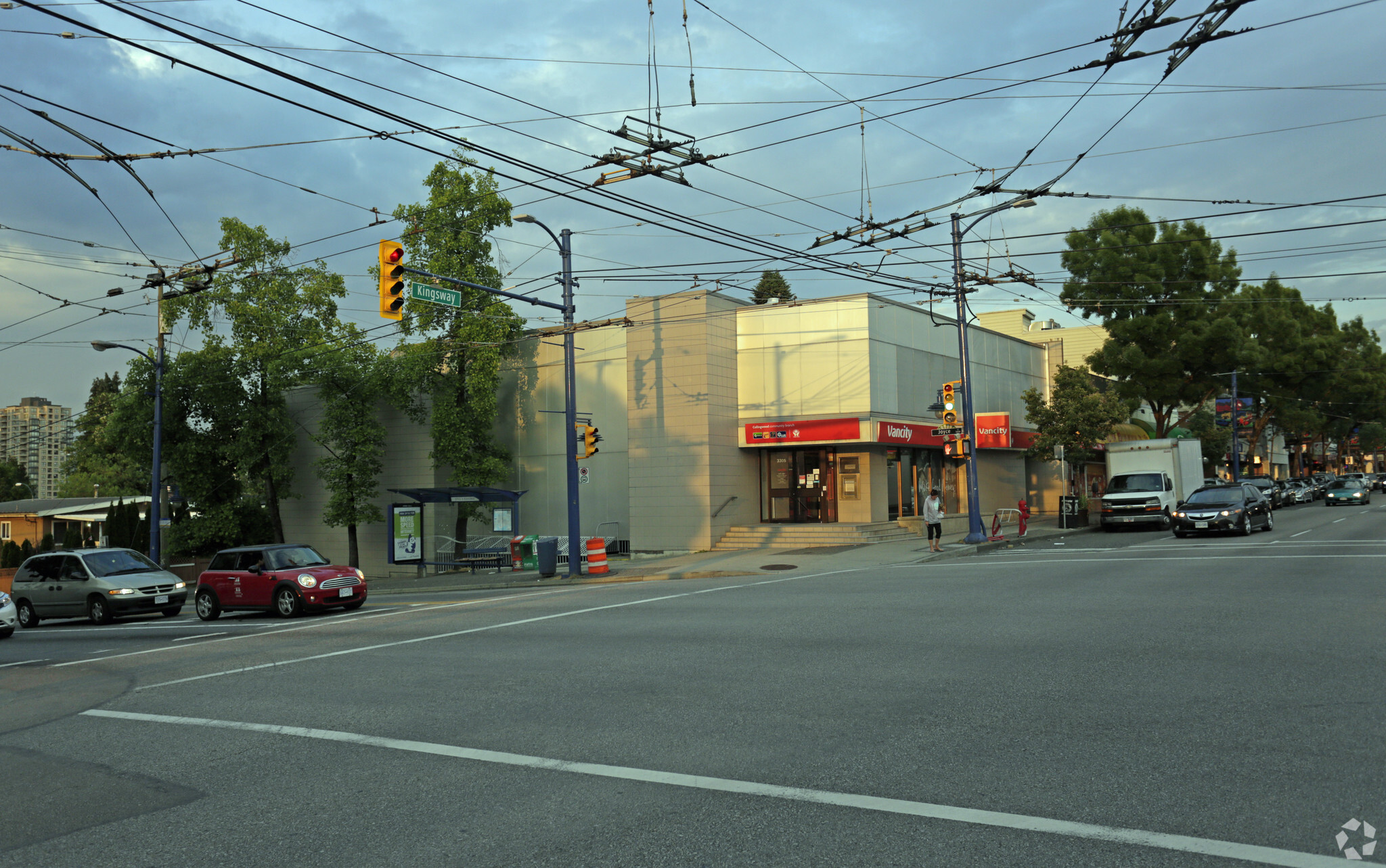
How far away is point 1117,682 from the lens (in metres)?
→ 8.25

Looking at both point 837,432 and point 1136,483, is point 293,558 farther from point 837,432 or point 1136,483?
point 1136,483

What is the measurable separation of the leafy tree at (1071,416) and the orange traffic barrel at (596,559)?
65.4ft

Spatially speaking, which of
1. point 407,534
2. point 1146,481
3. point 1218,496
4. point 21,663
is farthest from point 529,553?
point 1146,481

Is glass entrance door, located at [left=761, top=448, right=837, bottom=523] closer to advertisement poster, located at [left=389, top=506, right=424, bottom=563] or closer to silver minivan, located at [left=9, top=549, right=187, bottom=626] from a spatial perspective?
advertisement poster, located at [left=389, top=506, right=424, bottom=563]

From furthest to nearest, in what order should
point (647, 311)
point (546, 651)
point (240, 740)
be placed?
point (647, 311), point (546, 651), point (240, 740)

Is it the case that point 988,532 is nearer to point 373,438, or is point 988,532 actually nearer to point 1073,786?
point 373,438

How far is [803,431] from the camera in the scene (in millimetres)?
32562

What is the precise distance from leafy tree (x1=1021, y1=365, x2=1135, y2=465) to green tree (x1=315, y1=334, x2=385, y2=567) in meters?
26.1

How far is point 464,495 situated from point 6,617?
14.0 meters

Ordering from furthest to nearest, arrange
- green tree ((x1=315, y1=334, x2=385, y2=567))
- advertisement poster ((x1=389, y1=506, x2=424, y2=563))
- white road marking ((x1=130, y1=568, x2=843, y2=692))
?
green tree ((x1=315, y1=334, x2=385, y2=567)) → advertisement poster ((x1=389, y1=506, x2=424, y2=563)) → white road marking ((x1=130, y1=568, x2=843, y2=692))

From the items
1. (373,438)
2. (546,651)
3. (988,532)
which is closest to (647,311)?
(373,438)

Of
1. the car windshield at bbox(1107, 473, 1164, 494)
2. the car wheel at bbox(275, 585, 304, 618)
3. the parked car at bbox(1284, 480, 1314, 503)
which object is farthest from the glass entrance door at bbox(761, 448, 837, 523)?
the parked car at bbox(1284, 480, 1314, 503)

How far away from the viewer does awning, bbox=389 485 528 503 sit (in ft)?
101

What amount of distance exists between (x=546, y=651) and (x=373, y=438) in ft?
86.0
